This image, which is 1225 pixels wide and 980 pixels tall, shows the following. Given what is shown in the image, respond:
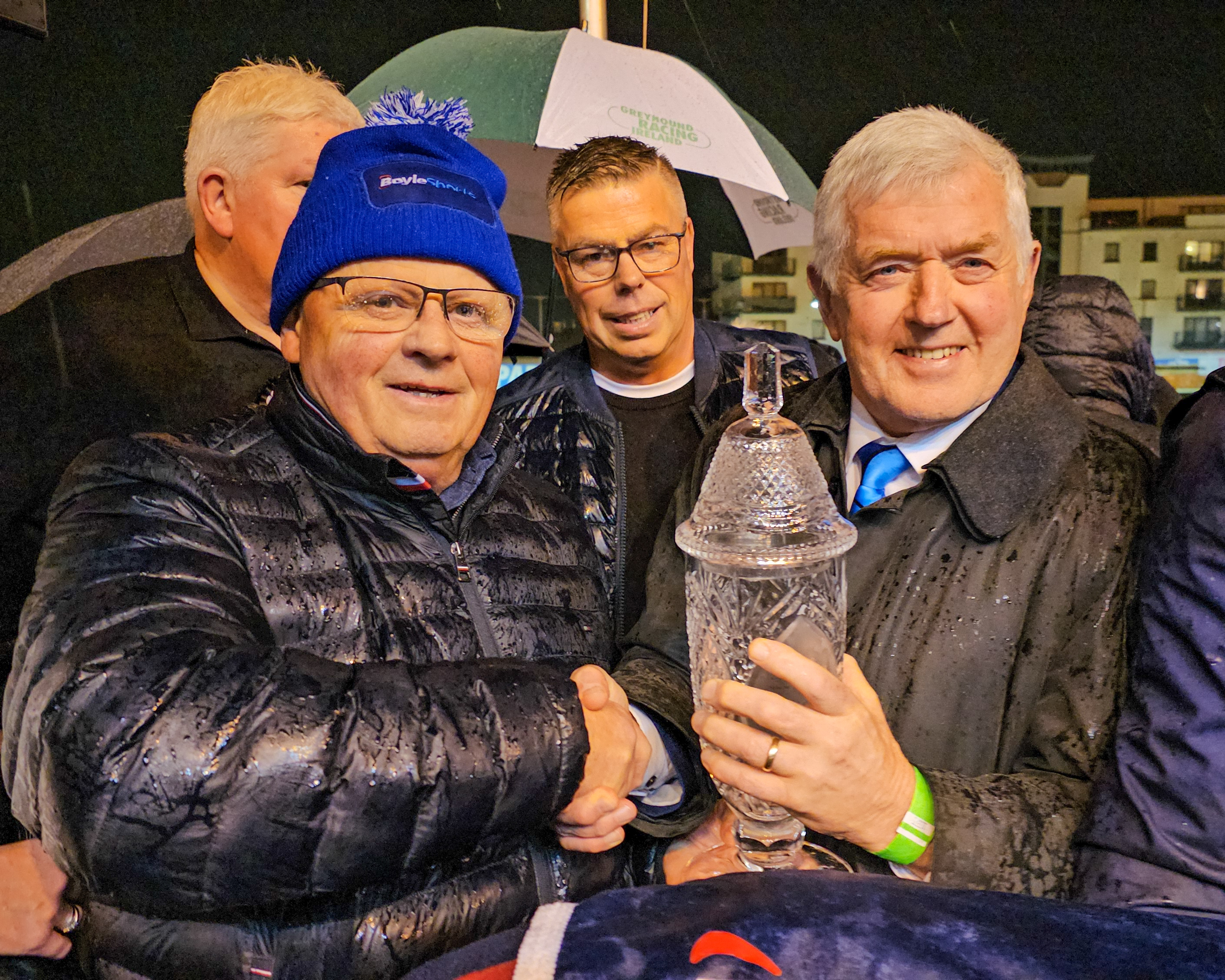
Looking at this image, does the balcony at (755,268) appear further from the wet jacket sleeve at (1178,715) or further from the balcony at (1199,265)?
the balcony at (1199,265)

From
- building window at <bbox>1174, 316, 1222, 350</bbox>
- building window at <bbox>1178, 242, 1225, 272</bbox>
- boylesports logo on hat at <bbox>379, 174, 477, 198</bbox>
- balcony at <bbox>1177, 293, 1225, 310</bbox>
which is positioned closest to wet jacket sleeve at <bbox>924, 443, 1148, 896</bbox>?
boylesports logo on hat at <bbox>379, 174, 477, 198</bbox>

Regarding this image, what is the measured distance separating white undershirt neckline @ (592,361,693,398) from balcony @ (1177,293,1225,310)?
39.1ft

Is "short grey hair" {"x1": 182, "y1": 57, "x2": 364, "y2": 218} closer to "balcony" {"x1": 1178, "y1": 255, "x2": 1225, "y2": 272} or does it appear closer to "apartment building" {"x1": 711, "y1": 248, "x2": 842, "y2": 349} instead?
"apartment building" {"x1": 711, "y1": 248, "x2": 842, "y2": 349}

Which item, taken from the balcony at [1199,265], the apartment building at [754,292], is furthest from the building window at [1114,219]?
the apartment building at [754,292]

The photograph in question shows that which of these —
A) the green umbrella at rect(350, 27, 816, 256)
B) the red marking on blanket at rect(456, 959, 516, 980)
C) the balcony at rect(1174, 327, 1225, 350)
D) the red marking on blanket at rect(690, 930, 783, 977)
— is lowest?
the red marking on blanket at rect(456, 959, 516, 980)

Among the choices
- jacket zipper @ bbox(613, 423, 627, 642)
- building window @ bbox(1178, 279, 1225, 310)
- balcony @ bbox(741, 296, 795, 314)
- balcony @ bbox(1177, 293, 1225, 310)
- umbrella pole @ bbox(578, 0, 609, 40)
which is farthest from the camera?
building window @ bbox(1178, 279, 1225, 310)

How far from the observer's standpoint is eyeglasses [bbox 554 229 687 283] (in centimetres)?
293

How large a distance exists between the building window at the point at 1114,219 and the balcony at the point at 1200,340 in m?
1.60

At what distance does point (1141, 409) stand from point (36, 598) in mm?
3050

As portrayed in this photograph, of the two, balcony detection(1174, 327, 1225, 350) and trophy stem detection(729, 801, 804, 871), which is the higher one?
balcony detection(1174, 327, 1225, 350)

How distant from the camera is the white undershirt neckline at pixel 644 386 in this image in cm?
301

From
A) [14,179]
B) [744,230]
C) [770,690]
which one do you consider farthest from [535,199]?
[770,690]

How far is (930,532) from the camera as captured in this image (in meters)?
1.65

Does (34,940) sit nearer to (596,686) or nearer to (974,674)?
(596,686)
